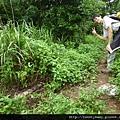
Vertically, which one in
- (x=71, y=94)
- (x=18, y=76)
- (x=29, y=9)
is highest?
(x=29, y=9)

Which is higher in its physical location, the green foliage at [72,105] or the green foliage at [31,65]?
the green foliage at [31,65]

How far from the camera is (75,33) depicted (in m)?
5.56

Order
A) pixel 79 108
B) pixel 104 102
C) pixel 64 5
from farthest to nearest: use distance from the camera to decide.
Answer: pixel 64 5
pixel 104 102
pixel 79 108

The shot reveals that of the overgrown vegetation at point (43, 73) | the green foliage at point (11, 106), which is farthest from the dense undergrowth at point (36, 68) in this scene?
the green foliage at point (11, 106)

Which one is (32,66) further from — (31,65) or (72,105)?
(72,105)

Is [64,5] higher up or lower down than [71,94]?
higher up

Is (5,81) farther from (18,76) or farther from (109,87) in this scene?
(109,87)

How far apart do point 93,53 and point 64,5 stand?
1.95m

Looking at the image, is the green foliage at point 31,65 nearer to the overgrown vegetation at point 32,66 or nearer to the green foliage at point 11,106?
the overgrown vegetation at point 32,66

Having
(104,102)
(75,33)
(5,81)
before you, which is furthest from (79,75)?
(75,33)

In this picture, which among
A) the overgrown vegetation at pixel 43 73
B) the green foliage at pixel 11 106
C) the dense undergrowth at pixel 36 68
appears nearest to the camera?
the green foliage at pixel 11 106

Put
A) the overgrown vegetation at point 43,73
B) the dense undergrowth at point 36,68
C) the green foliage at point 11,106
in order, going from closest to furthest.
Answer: the green foliage at point 11,106 < the overgrown vegetation at point 43,73 < the dense undergrowth at point 36,68

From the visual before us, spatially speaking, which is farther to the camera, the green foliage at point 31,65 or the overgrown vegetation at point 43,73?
the green foliage at point 31,65

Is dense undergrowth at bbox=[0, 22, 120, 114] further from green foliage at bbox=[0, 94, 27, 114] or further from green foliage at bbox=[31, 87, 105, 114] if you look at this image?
green foliage at bbox=[0, 94, 27, 114]
